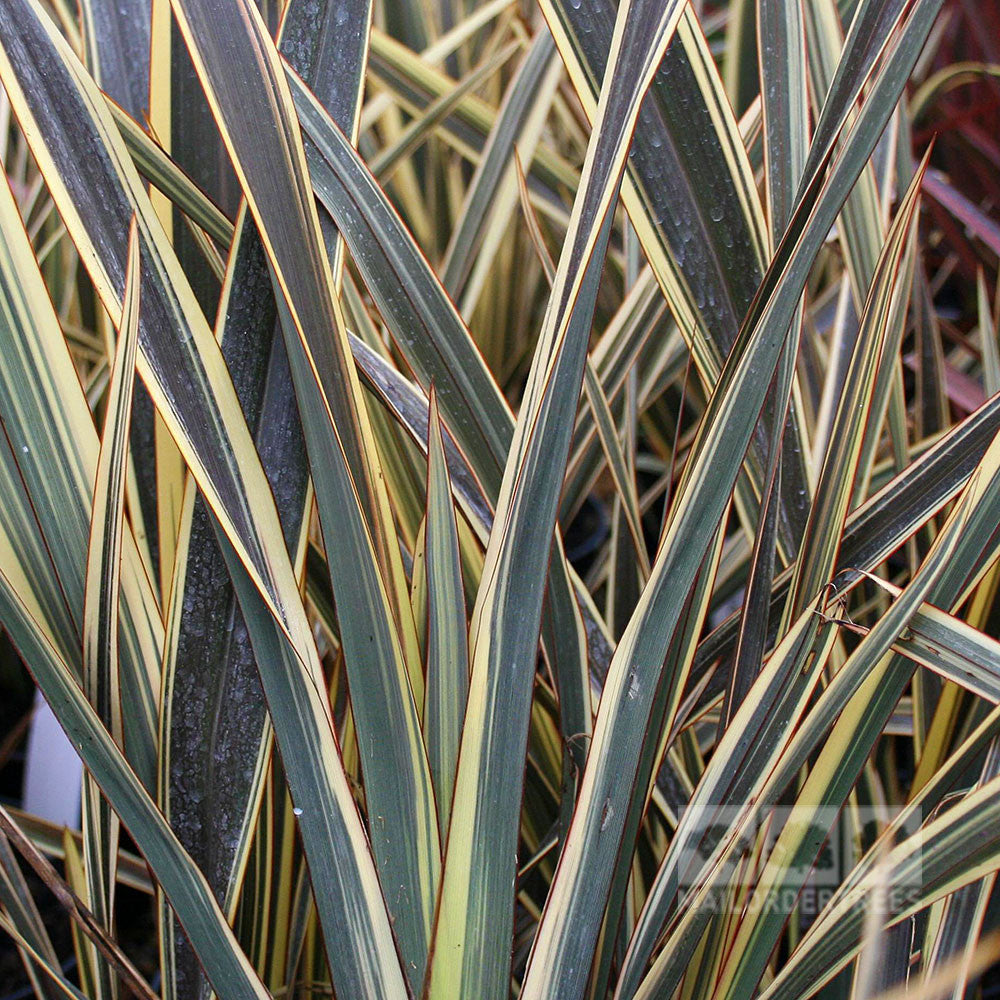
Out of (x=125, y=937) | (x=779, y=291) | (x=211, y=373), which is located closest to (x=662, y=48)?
(x=779, y=291)

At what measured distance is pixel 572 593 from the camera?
1.40 feet

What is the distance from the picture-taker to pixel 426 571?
1.15ft

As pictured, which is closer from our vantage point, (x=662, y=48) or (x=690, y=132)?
(x=662, y=48)

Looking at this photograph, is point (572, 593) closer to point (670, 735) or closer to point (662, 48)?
point (670, 735)

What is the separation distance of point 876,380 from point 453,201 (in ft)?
2.36

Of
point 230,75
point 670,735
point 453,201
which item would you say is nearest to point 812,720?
point 670,735

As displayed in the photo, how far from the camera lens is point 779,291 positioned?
33 cm

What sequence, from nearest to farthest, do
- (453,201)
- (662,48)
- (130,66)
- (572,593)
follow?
(662,48) → (572,593) → (130,66) → (453,201)

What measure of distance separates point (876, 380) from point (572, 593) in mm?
176

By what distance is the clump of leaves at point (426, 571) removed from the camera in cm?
32

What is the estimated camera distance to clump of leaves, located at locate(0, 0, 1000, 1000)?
1.03 ft

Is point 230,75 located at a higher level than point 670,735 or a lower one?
higher

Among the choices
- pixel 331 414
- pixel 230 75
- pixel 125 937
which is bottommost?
pixel 125 937

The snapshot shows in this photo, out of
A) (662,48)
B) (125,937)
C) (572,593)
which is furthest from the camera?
(125,937)
